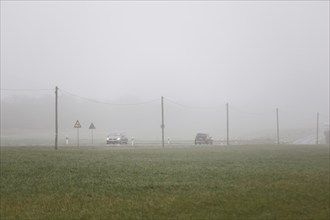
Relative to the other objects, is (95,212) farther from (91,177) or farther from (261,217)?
(91,177)

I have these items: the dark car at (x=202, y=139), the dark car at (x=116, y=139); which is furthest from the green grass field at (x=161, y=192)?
the dark car at (x=202, y=139)

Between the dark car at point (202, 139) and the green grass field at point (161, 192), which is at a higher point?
the green grass field at point (161, 192)

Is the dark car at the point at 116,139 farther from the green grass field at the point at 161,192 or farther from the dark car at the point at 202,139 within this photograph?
the green grass field at the point at 161,192

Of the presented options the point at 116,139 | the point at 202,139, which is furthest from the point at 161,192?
the point at 202,139

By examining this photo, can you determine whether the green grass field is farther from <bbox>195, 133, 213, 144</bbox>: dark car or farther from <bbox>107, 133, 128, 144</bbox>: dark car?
<bbox>195, 133, 213, 144</bbox>: dark car

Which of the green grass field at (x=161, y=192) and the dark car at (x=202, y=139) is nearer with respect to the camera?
the green grass field at (x=161, y=192)

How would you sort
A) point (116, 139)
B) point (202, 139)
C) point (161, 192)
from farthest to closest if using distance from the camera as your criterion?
point (202, 139) < point (116, 139) < point (161, 192)

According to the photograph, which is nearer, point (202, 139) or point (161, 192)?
point (161, 192)

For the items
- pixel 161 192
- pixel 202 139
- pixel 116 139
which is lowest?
pixel 202 139

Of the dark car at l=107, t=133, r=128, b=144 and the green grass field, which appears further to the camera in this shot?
the dark car at l=107, t=133, r=128, b=144

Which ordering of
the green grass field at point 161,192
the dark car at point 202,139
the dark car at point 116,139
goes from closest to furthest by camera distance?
the green grass field at point 161,192 < the dark car at point 116,139 < the dark car at point 202,139

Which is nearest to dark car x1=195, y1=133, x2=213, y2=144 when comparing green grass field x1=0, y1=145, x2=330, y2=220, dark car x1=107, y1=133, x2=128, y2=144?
dark car x1=107, y1=133, x2=128, y2=144

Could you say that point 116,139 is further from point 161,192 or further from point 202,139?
point 161,192

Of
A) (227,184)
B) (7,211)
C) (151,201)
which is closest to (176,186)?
(227,184)
